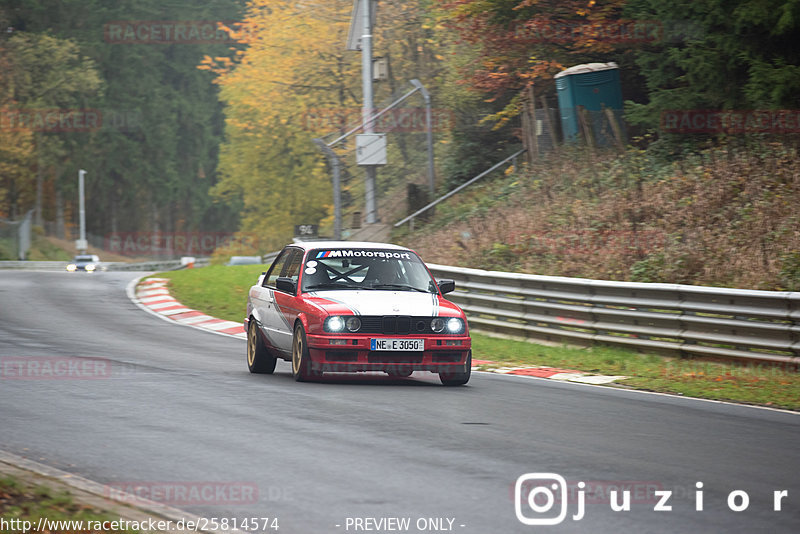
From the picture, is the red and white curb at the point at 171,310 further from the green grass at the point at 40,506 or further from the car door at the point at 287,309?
the green grass at the point at 40,506

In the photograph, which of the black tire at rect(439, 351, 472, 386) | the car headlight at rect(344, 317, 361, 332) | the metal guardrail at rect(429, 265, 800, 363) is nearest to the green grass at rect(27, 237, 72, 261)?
the metal guardrail at rect(429, 265, 800, 363)

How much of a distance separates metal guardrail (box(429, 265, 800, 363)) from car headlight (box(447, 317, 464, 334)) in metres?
4.03

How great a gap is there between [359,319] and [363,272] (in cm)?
128

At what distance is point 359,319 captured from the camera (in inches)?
469

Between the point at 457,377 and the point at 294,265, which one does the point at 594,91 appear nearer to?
the point at 294,265

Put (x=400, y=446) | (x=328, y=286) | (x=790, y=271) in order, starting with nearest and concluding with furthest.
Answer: (x=400, y=446) → (x=328, y=286) → (x=790, y=271)

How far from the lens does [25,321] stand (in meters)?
20.1

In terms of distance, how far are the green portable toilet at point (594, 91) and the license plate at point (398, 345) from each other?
15.1 metres

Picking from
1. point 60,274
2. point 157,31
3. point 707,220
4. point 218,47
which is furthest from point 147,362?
point 218,47

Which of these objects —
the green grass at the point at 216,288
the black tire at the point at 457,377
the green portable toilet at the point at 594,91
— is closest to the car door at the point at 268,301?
the black tire at the point at 457,377

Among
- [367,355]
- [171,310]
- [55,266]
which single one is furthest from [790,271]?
[55,266]

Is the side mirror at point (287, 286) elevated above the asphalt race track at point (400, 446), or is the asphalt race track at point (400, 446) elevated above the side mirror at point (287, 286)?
the side mirror at point (287, 286)

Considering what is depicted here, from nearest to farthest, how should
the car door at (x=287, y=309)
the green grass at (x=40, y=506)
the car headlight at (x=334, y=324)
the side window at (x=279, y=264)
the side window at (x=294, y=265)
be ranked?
the green grass at (x=40, y=506) < the car headlight at (x=334, y=324) < the car door at (x=287, y=309) < the side window at (x=294, y=265) < the side window at (x=279, y=264)

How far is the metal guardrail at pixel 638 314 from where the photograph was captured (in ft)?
45.3
